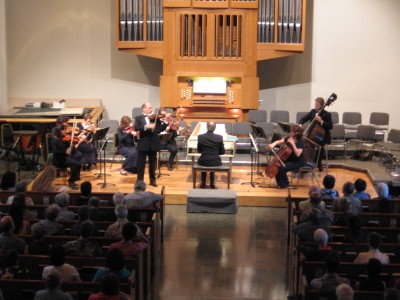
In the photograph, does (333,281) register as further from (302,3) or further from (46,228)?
(302,3)

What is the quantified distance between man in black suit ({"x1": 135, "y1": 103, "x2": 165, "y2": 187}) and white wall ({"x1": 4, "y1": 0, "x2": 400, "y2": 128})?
555 cm

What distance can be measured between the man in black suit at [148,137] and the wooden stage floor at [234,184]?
388 millimetres

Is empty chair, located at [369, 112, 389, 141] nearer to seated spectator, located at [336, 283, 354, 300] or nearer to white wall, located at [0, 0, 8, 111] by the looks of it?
white wall, located at [0, 0, 8, 111]

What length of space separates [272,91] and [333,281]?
11541 mm

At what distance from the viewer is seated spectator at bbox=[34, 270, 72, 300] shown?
5930 mm

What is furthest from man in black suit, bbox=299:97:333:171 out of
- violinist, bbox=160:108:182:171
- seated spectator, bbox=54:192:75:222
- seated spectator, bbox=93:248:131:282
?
seated spectator, bbox=93:248:131:282

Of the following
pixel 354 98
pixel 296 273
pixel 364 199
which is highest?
pixel 354 98

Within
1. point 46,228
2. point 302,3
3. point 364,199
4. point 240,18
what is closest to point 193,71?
point 240,18

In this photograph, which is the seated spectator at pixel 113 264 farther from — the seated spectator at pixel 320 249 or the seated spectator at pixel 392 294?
the seated spectator at pixel 392 294

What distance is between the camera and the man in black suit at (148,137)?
12.1m

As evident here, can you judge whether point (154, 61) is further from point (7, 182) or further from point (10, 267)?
point (10, 267)

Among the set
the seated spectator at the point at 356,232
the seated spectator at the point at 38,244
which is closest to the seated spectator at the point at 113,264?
the seated spectator at the point at 38,244

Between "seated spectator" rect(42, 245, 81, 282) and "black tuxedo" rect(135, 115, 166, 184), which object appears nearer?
"seated spectator" rect(42, 245, 81, 282)

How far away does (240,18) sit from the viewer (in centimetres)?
1606
